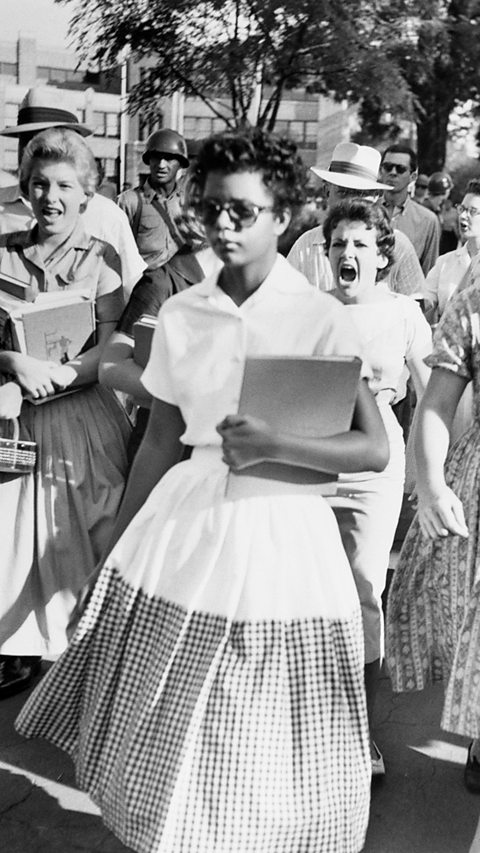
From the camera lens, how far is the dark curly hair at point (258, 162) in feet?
10.3

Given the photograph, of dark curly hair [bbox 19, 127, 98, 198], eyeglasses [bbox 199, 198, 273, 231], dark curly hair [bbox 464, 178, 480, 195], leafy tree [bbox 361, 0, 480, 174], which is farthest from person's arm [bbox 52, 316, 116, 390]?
leafy tree [bbox 361, 0, 480, 174]

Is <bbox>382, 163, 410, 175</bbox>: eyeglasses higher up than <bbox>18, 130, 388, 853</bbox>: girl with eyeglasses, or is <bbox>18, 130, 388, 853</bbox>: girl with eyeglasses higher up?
<bbox>382, 163, 410, 175</bbox>: eyeglasses

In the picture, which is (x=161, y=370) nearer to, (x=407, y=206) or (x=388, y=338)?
(x=388, y=338)

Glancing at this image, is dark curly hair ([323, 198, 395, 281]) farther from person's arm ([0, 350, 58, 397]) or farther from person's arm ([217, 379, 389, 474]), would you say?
person's arm ([217, 379, 389, 474])

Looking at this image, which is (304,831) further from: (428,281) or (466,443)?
(428,281)

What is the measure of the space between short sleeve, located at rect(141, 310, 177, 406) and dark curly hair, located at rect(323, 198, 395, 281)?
1.37 m

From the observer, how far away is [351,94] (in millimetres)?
18234

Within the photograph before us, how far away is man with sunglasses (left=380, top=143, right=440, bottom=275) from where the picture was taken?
8.50 m

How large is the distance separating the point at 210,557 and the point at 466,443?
→ 1.15 metres

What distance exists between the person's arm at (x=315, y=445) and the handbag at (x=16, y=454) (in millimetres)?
1759

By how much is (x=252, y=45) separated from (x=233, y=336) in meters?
13.1

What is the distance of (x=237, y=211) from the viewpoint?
3107 mm

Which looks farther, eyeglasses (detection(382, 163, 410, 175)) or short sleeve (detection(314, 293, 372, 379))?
eyeglasses (detection(382, 163, 410, 175))

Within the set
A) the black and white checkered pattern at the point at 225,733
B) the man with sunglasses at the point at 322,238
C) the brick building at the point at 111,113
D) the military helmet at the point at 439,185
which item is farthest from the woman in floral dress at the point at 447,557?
the brick building at the point at 111,113
